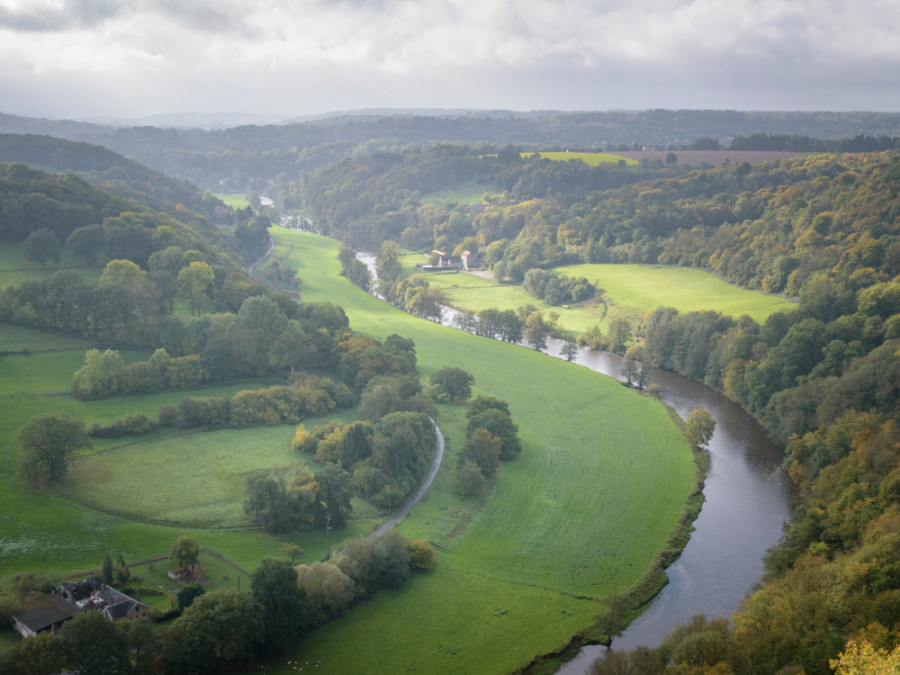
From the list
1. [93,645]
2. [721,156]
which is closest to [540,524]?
[93,645]

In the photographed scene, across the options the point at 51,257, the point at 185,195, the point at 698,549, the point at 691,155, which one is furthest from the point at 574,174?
the point at 698,549

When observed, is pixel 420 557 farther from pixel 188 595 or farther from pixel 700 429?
pixel 700 429

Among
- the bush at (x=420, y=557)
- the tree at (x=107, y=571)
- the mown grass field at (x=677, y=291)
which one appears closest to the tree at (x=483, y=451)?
the bush at (x=420, y=557)

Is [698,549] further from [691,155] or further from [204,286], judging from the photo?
[691,155]

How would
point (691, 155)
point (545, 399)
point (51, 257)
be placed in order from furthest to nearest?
point (691, 155) → point (51, 257) → point (545, 399)

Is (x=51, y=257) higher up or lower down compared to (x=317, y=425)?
higher up

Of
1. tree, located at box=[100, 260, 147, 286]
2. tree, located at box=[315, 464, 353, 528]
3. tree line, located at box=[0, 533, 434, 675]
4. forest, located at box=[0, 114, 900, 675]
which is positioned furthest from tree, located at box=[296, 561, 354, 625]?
tree, located at box=[100, 260, 147, 286]
